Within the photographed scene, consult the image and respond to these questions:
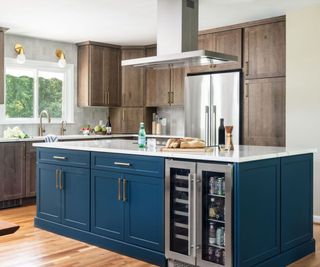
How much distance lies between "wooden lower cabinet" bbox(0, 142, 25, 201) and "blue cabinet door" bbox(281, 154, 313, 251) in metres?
3.53

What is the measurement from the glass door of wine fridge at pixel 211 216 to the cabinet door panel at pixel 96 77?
4.25m

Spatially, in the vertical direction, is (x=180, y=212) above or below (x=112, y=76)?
below

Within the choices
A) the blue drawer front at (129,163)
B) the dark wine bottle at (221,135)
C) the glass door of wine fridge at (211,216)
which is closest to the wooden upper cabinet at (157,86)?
the blue drawer front at (129,163)

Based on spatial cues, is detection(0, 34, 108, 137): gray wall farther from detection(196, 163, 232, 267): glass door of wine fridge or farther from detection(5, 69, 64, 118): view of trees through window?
detection(196, 163, 232, 267): glass door of wine fridge

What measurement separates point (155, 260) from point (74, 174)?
1.21 metres

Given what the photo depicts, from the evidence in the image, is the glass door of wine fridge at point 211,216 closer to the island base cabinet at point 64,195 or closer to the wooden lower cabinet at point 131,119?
the island base cabinet at point 64,195

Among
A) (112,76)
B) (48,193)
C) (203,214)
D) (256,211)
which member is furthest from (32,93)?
(256,211)

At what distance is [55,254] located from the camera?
146 inches

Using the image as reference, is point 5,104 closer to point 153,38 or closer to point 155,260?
point 153,38

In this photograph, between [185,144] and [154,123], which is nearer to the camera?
[185,144]

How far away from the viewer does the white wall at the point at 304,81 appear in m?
4.94

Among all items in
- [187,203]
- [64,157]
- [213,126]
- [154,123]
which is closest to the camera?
[187,203]

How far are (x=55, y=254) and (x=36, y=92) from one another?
3.65 m

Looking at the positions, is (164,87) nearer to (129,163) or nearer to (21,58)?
(21,58)
